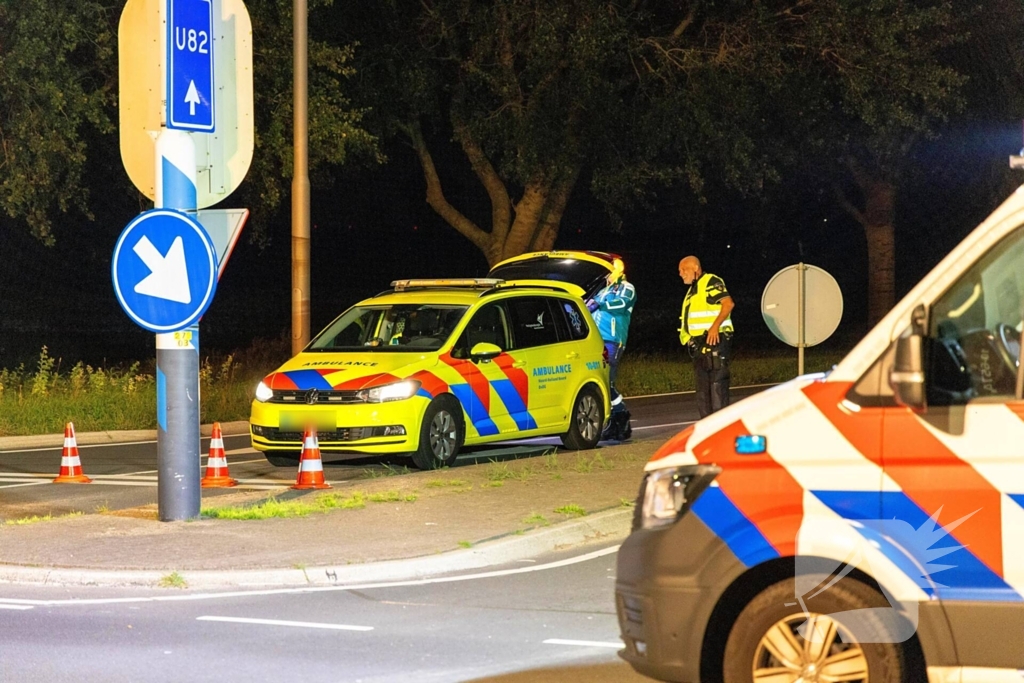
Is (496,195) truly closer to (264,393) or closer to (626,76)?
(626,76)

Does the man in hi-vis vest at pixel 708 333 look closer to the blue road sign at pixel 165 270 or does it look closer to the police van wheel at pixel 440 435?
the police van wheel at pixel 440 435

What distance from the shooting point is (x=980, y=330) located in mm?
5227

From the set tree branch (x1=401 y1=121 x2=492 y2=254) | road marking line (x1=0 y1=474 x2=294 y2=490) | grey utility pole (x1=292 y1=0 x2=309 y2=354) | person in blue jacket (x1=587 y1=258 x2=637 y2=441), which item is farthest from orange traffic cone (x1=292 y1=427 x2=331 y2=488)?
tree branch (x1=401 y1=121 x2=492 y2=254)

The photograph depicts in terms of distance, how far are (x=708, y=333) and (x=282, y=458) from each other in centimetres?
439

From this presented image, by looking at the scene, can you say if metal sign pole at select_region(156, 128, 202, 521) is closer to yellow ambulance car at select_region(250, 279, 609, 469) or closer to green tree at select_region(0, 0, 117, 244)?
yellow ambulance car at select_region(250, 279, 609, 469)

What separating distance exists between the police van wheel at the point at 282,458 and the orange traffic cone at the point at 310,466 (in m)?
1.34

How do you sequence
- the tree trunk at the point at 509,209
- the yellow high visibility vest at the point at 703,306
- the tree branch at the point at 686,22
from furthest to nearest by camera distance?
the tree trunk at the point at 509,209
the tree branch at the point at 686,22
the yellow high visibility vest at the point at 703,306

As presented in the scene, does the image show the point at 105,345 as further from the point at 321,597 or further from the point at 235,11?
the point at 321,597

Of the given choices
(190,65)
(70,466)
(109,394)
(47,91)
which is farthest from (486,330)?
(47,91)

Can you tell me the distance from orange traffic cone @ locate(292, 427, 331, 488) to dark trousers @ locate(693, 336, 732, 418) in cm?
379

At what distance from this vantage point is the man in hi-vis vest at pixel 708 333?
14320 mm

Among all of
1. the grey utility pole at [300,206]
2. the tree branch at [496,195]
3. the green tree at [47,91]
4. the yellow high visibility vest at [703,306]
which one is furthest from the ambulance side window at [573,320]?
the tree branch at [496,195]

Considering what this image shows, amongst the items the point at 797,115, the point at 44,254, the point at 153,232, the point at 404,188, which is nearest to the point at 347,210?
the point at 404,188

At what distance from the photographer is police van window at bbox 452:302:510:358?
48.2ft
